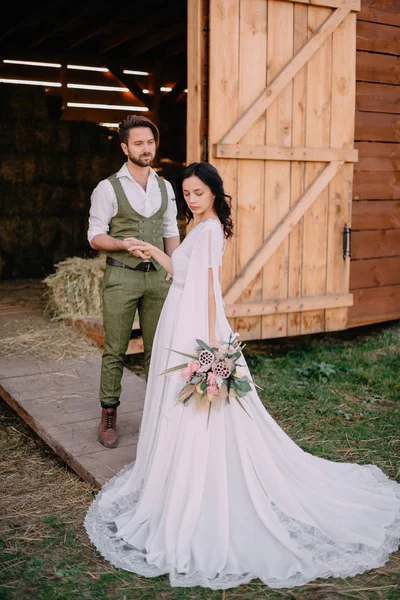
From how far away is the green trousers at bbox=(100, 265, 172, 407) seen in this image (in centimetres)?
400

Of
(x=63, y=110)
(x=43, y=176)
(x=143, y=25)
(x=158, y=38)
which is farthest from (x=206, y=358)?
(x=63, y=110)

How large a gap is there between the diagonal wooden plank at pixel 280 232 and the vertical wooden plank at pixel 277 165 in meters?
0.07

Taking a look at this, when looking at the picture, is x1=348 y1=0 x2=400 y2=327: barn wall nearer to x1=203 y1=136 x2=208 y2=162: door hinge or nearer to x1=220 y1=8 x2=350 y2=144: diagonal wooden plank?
x1=220 y1=8 x2=350 y2=144: diagonal wooden plank

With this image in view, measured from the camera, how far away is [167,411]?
3182 millimetres

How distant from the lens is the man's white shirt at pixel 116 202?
12.8 ft

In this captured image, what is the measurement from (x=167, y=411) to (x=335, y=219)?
3.47 metres

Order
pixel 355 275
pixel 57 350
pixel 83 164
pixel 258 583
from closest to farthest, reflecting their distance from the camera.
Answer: pixel 258 583
pixel 57 350
pixel 355 275
pixel 83 164

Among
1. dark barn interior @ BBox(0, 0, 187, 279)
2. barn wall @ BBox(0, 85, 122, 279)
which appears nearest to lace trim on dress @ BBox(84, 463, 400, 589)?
dark barn interior @ BBox(0, 0, 187, 279)

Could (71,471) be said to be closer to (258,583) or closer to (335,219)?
(258,583)

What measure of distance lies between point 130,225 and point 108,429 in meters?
1.14

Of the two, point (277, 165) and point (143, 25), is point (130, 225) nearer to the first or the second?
point (277, 165)

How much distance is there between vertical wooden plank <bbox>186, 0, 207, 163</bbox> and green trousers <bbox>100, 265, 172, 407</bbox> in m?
1.68

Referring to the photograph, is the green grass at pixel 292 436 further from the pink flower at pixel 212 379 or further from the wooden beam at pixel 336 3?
the wooden beam at pixel 336 3

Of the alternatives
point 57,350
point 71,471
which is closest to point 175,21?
point 57,350
